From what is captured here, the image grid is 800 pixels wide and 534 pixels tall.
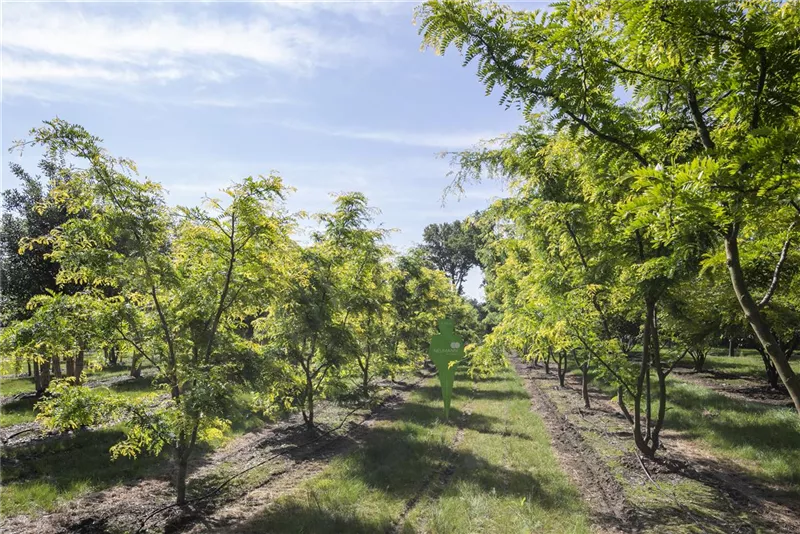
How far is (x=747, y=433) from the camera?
431 inches

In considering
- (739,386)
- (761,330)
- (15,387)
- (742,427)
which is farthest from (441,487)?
(15,387)

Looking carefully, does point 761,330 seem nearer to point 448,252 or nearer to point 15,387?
point 15,387

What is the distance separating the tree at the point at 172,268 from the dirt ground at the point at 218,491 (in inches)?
27.4

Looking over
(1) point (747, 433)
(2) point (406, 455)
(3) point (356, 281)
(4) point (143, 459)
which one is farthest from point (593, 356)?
(4) point (143, 459)

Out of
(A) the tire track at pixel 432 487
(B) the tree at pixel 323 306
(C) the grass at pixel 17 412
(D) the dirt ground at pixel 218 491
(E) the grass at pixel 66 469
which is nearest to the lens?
(A) the tire track at pixel 432 487

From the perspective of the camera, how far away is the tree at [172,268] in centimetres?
673

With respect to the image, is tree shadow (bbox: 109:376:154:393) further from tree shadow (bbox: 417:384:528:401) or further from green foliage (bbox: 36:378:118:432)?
green foliage (bbox: 36:378:118:432)

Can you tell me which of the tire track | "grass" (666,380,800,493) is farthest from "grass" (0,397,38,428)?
"grass" (666,380,800,493)

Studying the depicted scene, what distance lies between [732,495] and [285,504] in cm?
810

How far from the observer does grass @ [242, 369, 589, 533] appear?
6.61 meters

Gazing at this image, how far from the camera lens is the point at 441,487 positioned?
8164 millimetres

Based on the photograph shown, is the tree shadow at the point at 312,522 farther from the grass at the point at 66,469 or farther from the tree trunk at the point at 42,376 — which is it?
the tree trunk at the point at 42,376

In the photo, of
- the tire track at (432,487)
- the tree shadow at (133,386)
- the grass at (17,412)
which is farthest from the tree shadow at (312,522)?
the tree shadow at (133,386)

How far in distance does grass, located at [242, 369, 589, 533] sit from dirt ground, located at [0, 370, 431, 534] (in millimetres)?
655
